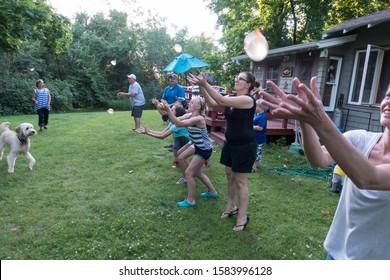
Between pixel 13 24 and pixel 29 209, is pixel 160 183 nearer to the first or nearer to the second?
pixel 29 209

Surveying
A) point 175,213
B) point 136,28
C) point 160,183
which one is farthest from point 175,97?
point 136,28

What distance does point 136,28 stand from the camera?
3162cm

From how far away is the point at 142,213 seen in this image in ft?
13.6

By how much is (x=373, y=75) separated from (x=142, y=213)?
7.73 meters

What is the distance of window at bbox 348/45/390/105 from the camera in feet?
26.1

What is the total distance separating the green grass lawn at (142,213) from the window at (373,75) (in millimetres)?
3495

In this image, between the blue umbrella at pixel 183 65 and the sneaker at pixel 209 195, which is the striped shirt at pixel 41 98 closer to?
the blue umbrella at pixel 183 65

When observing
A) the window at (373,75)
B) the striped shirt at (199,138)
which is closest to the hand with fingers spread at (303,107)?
the striped shirt at (199,138)

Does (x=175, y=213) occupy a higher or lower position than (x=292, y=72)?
lower

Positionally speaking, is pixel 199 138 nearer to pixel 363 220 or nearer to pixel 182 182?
pixel 182 182

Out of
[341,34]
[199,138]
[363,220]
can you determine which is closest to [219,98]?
[199,138]

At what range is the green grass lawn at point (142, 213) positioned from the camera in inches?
130

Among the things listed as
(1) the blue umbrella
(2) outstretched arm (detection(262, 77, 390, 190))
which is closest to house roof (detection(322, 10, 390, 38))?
(1) the blue umbrella
